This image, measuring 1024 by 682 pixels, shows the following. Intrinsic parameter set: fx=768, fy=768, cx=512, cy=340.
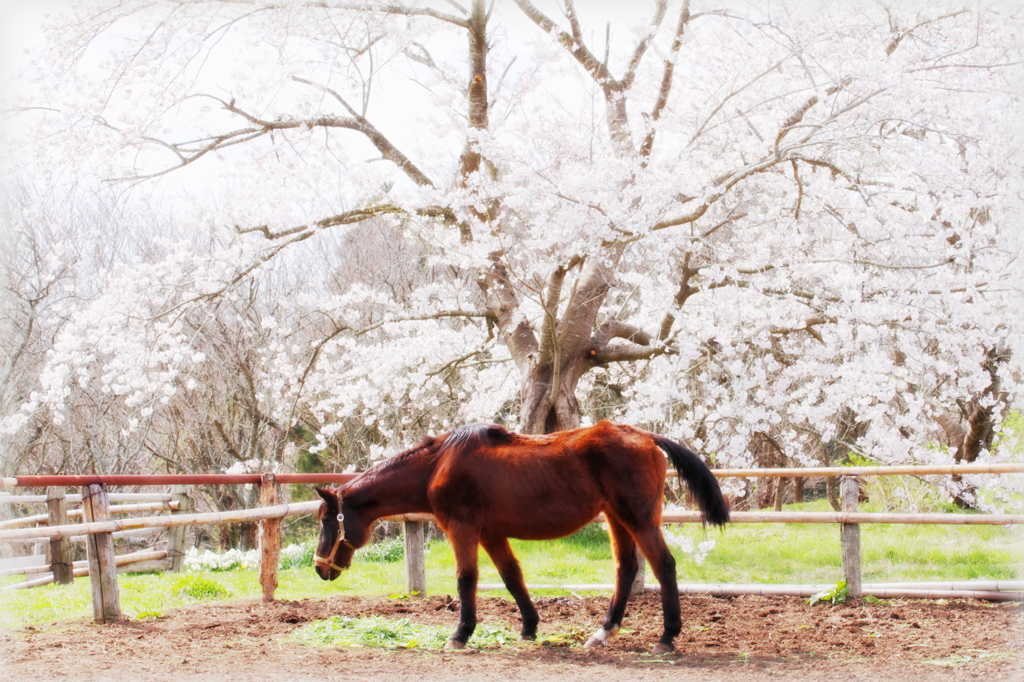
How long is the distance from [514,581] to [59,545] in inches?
204

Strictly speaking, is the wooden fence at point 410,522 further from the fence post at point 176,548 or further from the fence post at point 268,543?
the fence post at point 176,548

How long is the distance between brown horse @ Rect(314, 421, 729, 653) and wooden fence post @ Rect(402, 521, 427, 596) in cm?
155

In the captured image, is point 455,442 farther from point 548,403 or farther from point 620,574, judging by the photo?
point 548,403

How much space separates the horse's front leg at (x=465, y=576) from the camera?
4.16 m

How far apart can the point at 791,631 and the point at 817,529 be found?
650cm

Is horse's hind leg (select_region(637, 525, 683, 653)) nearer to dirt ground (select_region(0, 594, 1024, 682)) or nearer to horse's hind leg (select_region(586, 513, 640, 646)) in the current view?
dirt ground (select_region(0, 594, 1024, 682))

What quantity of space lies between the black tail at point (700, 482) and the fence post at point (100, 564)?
130 inches

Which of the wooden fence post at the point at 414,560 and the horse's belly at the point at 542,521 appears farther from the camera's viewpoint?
the wooden fence post at the point at 414,560

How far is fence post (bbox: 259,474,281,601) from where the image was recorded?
543 cm

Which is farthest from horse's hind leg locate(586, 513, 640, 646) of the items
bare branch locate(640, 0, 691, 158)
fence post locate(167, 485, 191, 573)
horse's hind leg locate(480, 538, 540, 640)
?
fence post locate(167, 485, 191, 573)

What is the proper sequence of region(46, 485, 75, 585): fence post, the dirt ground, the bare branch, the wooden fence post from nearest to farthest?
the dirt ground → the wooden fence post → region(46, 485, 75, 585): fence post → the bare branch

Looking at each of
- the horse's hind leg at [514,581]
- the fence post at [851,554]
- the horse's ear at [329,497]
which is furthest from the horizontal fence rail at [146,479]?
the fence post at [851,554]

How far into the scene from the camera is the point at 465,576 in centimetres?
423

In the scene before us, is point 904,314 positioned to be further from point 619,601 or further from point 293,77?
point 293,77
